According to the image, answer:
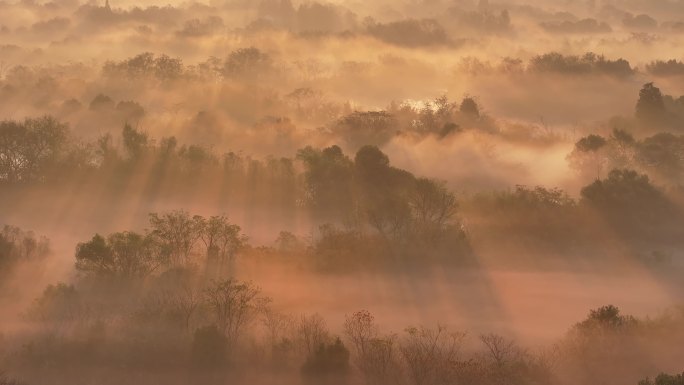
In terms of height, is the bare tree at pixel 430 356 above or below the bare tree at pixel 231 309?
below

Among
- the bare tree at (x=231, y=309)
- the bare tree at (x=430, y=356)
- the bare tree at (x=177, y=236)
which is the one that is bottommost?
the bare tree at (x=430, y=356)

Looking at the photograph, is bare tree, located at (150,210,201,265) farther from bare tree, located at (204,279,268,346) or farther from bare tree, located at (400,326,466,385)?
bare tree, located at (400,326,466,385)

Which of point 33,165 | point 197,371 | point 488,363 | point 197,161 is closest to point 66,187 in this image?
point 33,165

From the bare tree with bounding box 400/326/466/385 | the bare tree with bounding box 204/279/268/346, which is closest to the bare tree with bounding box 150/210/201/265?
the bare tree with bounding box 204/279/268/346

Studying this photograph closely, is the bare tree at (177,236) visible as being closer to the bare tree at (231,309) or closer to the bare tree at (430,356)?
the bare tree at (231,309)

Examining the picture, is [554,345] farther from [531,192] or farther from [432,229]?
[531,192]

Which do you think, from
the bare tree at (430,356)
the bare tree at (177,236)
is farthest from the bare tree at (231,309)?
the bare tree at (430,356)

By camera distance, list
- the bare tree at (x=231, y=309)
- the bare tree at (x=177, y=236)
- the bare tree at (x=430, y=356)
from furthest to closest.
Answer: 1. the bare tree at (x=177, y=236)
2. the bare tree at (x=231, y=309)
3. the bare tree at (x=430, y=356)

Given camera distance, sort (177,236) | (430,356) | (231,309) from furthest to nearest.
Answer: (177,236)
(231,309)
(430,356)

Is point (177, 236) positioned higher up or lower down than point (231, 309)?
higher up


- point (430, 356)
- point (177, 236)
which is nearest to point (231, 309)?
point (177, 236)

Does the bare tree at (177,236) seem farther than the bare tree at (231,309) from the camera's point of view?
Yes

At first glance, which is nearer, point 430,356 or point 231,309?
point 430,356

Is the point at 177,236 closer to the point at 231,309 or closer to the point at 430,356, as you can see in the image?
the point at 231,309
